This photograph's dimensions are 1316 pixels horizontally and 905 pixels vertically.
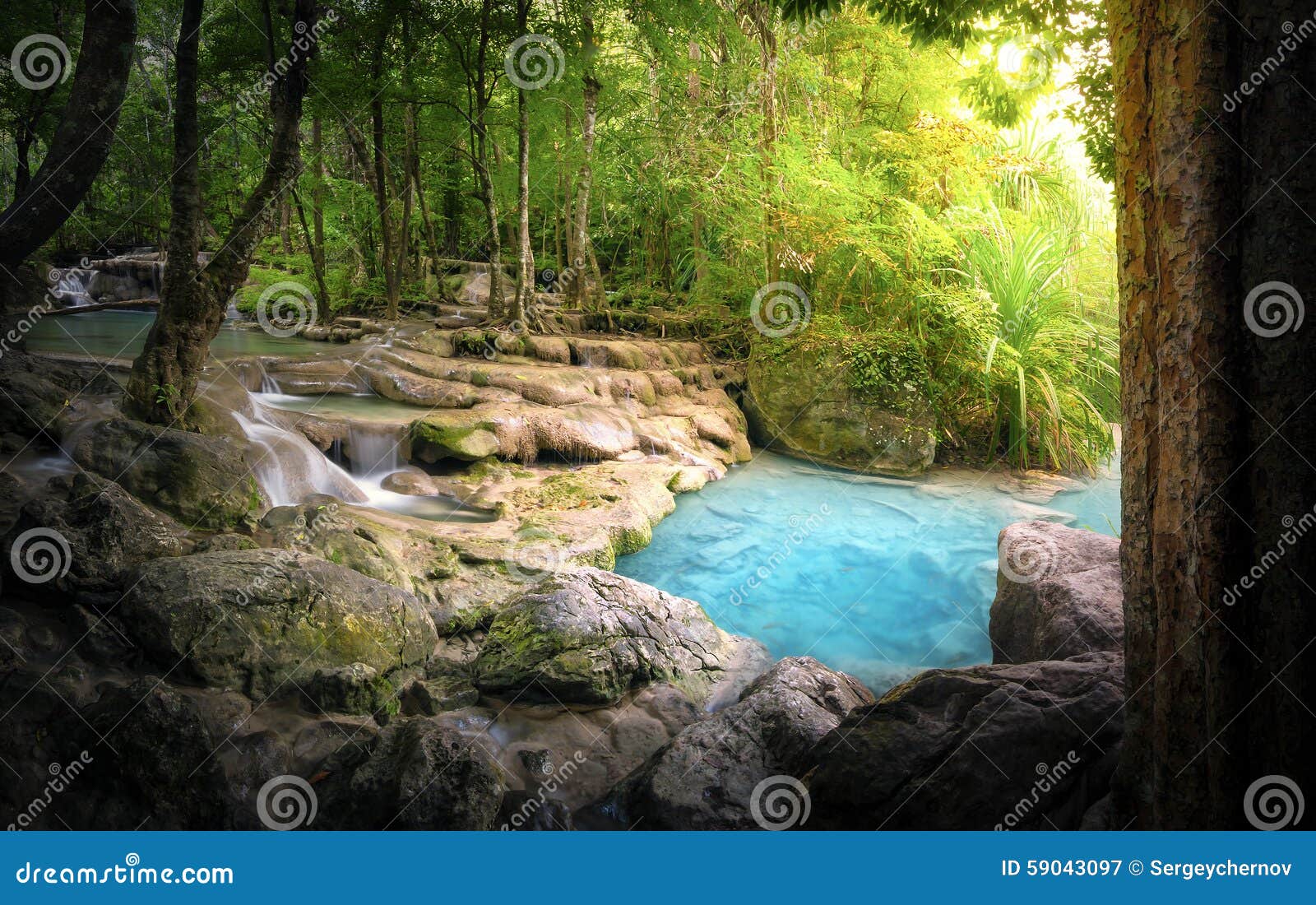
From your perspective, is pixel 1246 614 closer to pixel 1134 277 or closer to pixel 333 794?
pixel 1134 277

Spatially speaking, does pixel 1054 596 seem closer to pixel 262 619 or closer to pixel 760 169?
pixel 262 619

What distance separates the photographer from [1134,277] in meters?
2.00

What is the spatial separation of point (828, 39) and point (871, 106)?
3.80 ft

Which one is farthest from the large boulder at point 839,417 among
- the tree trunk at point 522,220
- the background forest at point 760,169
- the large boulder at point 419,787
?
the large boulder at point 419,787

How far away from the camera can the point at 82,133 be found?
3.82m

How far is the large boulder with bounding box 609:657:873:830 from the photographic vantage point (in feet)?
8.66

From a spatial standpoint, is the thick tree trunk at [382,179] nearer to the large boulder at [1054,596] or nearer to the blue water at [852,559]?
the blue water at [852,559]

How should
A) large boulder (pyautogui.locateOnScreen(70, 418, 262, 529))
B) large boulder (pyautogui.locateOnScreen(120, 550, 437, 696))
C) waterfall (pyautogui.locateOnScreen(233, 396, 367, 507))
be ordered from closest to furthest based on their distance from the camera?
1. large boulder (pyautogui.locateOnScreen(120, 550, 437, 696))
2. large boulder (pyautogui.locateOnScreen(70, 418, 262, 529))
3. waterfall (pyautogui.locateOnScreen(233, 396, 367, 507))

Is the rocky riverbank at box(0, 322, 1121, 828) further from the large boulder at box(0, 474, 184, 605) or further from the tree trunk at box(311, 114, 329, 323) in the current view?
the tree trunk at box(311, 114, 329, 323)

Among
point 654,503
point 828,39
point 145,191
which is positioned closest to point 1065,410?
point 654,503

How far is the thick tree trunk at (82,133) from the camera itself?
12.3 ft

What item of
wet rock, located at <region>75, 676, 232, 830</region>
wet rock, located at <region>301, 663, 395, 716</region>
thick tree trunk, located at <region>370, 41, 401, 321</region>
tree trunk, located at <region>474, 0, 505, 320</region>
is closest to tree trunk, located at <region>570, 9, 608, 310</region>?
tree trunk, located at <region>474, 0, 505, 320</region>

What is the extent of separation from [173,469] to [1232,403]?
5096 mm

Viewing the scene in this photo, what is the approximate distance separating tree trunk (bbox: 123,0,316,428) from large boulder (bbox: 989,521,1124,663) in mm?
5322
